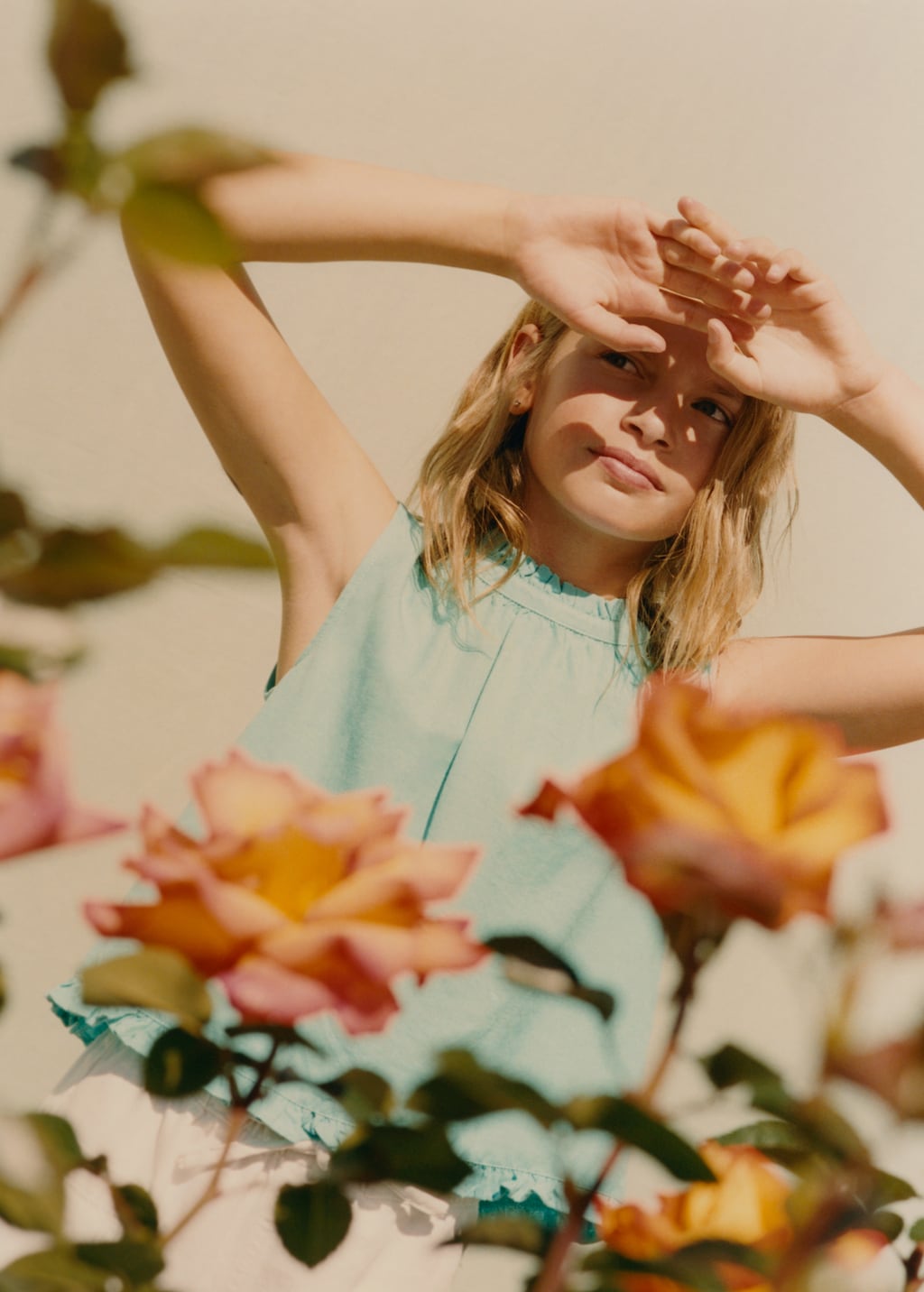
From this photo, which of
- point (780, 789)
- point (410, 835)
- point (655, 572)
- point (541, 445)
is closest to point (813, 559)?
point (655, 572)

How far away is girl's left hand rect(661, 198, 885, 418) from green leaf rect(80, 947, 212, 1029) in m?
0.85

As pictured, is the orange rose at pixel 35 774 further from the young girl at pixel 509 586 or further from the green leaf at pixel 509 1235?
the young girl at pixel 509 586

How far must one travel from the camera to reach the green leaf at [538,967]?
0.27m

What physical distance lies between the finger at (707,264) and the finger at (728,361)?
4 cm

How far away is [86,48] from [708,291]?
907mm

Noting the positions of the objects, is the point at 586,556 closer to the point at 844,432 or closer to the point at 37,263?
the point at 844,432

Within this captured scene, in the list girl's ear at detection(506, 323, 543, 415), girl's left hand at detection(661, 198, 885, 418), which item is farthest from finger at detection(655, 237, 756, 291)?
girl's ear at detection(506, 323, 543, 415)

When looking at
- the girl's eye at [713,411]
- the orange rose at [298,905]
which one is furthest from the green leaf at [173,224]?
the girl's eye at [713,411]

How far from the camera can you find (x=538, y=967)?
0.27 metres

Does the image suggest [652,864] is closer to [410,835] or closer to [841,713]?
[410,835]

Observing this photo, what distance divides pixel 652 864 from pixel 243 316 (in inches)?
33.3

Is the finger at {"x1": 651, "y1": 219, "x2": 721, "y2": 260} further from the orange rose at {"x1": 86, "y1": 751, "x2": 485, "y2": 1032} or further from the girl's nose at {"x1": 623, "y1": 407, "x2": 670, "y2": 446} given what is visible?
the orange rose at {"x1": 86, "y1": 751, "x2": 485, "y2": 1032}

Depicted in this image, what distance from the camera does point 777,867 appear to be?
0.21 meters

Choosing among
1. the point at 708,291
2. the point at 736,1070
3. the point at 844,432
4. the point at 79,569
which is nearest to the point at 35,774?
the point at 79,569
